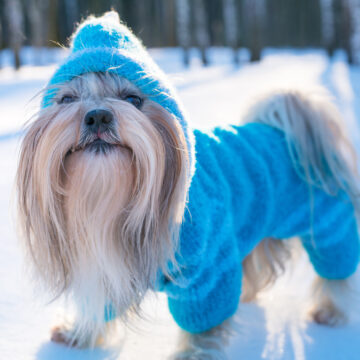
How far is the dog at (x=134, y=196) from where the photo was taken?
1315 millimetres

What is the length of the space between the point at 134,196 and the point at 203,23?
14726mm

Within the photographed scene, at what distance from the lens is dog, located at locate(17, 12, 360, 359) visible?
1315 mm

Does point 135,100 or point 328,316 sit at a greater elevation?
point 135,100

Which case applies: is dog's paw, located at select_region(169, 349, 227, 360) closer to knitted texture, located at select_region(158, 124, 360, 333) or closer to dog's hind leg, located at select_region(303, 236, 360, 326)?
knitted texture, located at select_region(158, 124, 360, 333)

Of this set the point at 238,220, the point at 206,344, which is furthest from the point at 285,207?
the point at 206,344

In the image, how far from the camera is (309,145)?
78.4 inches

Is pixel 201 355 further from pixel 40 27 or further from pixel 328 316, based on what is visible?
pixel 40 27

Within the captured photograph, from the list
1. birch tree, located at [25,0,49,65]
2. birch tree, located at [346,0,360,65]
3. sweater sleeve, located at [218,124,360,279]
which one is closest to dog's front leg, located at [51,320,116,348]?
sweater sleeve, located at [218,124,360,279]

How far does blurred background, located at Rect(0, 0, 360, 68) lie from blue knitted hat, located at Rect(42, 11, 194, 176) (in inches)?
192

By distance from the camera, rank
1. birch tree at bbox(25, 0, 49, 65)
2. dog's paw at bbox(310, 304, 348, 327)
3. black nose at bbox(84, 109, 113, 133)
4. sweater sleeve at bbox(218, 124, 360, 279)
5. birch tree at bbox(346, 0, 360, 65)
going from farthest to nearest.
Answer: birch tree at bbox(25, 0, 49, 65)
birch tree at bbox(346, 0, 360, 65)
dog's paw at bbox(310, 304, 348, 327)
sweater sleeve at bbox(218, 124, 360, 279)
black nose at bbox(84, 109, 113, 133)

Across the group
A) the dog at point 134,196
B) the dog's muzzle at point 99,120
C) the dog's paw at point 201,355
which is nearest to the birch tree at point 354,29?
the dog at point 134,196

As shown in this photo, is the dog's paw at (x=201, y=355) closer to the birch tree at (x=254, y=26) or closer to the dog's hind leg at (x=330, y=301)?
the dog's hind leg at (x=330, y=301)

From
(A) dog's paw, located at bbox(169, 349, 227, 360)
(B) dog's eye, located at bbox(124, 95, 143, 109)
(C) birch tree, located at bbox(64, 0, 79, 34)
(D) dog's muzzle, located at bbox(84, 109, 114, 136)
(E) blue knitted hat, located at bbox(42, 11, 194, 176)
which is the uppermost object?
(C) birch tree, located at bbox(64, 0, 79, 34)

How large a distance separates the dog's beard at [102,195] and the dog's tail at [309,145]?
29.5 inches
